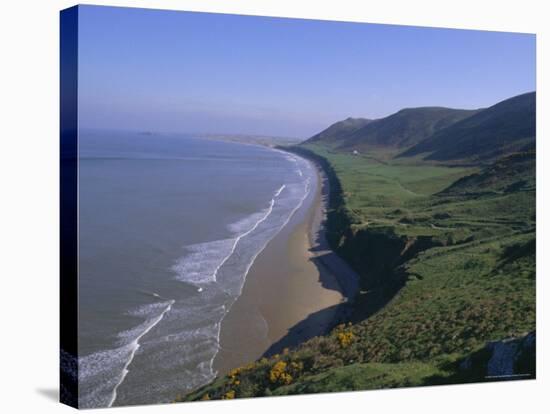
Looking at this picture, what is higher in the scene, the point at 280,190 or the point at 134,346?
the point at 280,190

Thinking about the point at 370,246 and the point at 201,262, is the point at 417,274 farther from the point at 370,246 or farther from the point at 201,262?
the point at 201,262

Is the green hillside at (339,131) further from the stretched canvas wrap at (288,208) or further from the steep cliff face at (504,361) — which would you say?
the steep cliff face at (504,361)

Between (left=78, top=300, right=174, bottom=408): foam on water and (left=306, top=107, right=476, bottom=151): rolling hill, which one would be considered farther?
(left=306, top=107, right=476, bottom=151): rolling hill

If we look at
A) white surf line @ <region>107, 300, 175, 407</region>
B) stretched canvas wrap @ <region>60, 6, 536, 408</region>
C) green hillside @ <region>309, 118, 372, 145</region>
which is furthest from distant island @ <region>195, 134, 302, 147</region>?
white surf line @ <region>107, 300, 175, 407</region>

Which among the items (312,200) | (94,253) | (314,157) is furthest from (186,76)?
(312,200)

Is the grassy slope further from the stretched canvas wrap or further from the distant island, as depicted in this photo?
the distant island

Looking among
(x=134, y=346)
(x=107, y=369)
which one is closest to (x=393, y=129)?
(x=134, y=346)
